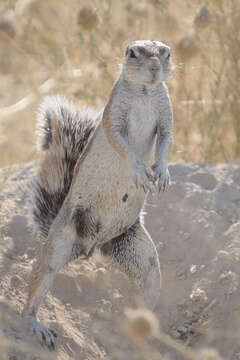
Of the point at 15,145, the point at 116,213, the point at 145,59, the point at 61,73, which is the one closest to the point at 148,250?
the point at 116,213

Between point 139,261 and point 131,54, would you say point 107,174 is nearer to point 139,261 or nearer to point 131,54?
point 139,261

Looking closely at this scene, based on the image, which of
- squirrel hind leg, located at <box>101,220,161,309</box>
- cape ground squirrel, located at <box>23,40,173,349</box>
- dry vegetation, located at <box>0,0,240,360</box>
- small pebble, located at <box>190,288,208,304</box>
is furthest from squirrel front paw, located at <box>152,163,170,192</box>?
dry vegetation, located at <box>0,0,240,360</box>

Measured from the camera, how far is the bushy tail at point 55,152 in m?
4.46

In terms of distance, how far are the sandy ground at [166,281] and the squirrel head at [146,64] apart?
1.02 metres

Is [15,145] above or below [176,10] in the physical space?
below

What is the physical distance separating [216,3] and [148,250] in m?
3.30

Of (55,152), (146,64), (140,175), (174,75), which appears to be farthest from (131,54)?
(174,75)

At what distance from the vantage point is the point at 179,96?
710 centimetres

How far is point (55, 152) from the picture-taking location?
4473mm

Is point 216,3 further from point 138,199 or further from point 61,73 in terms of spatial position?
point 138,199

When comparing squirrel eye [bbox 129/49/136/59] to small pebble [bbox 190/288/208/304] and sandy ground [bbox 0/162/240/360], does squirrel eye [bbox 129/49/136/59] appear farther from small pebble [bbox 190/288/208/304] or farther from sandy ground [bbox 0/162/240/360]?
small pebble [bbox 190/288/208/304]

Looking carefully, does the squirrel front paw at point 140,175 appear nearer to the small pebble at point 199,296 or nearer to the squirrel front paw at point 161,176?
the squirrel front paw at point 161,176

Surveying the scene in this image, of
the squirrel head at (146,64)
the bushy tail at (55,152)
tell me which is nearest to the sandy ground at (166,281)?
the bushy tail at (55,152)

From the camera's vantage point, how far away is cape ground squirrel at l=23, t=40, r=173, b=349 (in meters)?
3.94
